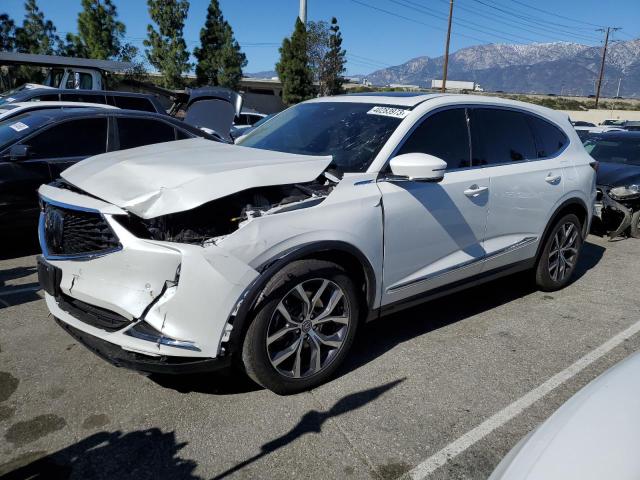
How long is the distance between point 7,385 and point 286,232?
1.93 meters

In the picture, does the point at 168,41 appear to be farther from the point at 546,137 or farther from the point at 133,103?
the point at 546,137

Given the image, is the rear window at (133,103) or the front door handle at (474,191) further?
the rear window at (133,103)

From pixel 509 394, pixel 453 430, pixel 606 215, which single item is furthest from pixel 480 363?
pixel 606 215

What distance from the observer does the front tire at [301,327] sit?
2.73m

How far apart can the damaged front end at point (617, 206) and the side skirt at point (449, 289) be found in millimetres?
3360

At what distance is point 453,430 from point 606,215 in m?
6.05

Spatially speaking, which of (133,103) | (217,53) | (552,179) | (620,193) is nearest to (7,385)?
(552,179)

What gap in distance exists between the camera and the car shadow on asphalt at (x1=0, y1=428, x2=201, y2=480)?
7.70 ft

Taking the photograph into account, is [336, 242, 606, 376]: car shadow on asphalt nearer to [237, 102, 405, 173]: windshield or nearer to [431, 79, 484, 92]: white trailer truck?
[237, 102, 405, 173]: windshield

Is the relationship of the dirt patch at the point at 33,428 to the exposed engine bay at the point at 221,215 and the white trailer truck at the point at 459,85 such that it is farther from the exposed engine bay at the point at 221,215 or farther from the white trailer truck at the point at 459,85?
the white trailer truck at the point at 459,85

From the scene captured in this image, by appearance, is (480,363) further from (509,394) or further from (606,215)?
(606,215)

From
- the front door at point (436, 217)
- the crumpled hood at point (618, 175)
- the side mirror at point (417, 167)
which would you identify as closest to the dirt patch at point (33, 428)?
the front door at point (436, 217)

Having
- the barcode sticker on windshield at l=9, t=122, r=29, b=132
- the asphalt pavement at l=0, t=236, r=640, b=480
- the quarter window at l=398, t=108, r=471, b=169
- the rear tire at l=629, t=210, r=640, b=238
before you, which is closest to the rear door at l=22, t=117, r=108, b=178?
the barcode sticker on windshield at l=9, t=122, r=29, b=132

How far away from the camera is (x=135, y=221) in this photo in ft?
8.80
